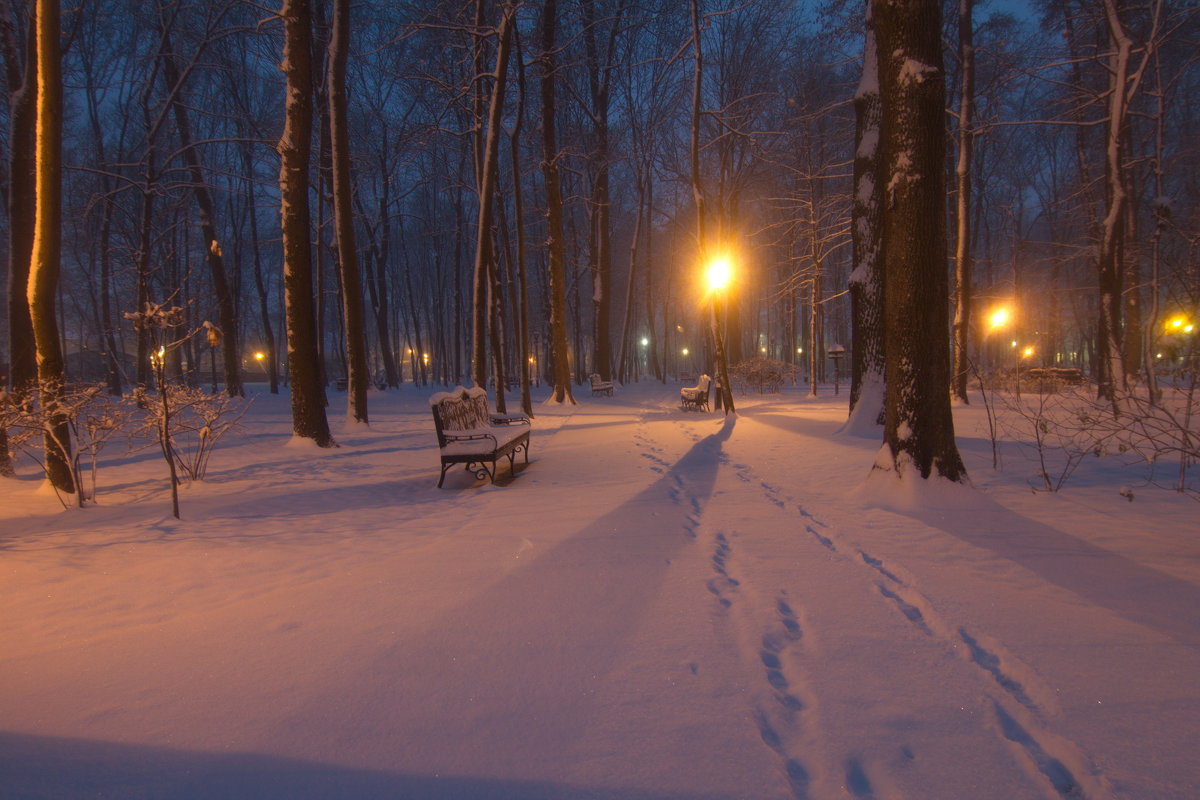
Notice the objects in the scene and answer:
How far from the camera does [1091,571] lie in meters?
3.58

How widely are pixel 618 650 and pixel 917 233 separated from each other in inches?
188

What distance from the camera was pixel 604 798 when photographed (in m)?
1.82

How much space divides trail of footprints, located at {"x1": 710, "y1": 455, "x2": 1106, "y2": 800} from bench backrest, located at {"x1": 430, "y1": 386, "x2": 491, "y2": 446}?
15.6 feet

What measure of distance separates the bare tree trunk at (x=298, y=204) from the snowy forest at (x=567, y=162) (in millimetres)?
47

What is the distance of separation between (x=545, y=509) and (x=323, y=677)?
3.23 metres

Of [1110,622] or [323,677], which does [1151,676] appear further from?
[323,677]

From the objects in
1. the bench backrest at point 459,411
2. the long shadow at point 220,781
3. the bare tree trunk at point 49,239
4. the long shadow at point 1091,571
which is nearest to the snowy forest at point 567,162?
the bare tree trunk at point 49,239

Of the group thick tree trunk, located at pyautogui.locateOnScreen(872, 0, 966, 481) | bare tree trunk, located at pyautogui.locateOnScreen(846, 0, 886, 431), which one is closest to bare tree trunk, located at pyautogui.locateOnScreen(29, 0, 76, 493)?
thick tree trunk, located at pyautogui.locateOnScreen(872, 0, 966, 481)

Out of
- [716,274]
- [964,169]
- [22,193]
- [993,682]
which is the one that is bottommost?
[993,682]

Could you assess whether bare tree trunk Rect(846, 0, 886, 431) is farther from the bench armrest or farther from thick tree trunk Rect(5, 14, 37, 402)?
thick tree trunk Rect(5, 14, 37, 402)

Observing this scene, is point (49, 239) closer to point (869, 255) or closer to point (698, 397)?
point (869, 255)

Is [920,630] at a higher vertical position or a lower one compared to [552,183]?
lower

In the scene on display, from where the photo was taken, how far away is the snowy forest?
24.2 ft

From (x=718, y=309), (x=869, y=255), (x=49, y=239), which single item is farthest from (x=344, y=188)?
(x=869, y=255)
